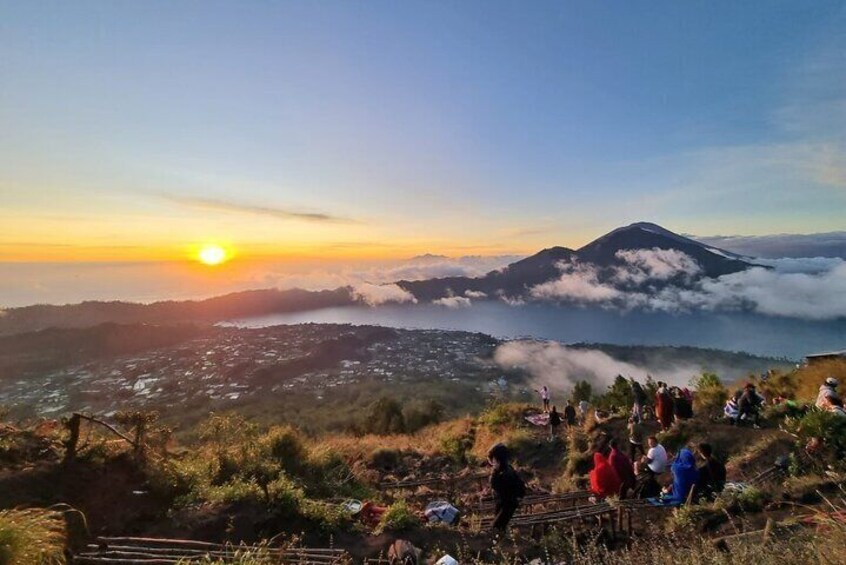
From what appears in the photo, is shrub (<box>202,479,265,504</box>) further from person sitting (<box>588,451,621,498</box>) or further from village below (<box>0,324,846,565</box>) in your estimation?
person sitting (<box>588,451,621,498</box>)

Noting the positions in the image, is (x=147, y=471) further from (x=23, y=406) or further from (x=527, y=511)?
(x=23, y=406)

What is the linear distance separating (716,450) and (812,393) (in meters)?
5.36

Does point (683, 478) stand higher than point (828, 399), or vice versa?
point (828, 399)

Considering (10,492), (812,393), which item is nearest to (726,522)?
(812,393)

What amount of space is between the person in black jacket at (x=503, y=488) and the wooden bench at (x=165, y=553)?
2335 millimetres

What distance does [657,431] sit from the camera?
1228cm

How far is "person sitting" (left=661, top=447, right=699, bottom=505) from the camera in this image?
752cm

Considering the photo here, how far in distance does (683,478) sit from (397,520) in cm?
488

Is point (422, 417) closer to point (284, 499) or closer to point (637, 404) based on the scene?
point (637, 404)

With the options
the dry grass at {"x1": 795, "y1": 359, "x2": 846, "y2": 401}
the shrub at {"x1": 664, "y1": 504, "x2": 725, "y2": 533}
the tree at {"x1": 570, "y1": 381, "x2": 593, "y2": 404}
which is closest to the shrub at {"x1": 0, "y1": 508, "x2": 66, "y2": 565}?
the shrub at {"x1": 664, "y1": 504, "x2": 725, "y2": 533}

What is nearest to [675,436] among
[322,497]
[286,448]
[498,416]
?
[498,416]

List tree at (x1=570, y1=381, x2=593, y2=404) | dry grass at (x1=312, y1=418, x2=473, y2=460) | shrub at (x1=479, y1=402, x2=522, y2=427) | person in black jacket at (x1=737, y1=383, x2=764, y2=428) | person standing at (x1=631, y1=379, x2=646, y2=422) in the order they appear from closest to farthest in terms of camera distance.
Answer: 1. person in black jacket at (x1=737, y1=383, x2=764, y2=428)
2. person standing at (x1=631, y1=379, x2=646, y2=422)
3. dry grass at (x1=312, y1=418, x2=473, y2=460)
4. shrub at (x1=479, y1=402, x2=522, y2=427)
5. tree at (x1=570, y1=381, x2=593, y2=404)

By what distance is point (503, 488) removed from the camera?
6.76 meters

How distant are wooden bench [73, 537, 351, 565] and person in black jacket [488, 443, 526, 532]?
233cm
